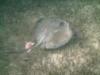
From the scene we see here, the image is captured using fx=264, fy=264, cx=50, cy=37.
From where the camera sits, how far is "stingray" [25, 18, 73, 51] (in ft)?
15.3

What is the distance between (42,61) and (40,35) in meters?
0.52

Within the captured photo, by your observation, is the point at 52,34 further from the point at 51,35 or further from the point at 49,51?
the point at 49,51

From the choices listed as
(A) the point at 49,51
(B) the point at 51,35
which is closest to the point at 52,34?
(B) the point at 51,35

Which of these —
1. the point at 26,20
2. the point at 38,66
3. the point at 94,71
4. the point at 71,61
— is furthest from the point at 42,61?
the point at 26,20

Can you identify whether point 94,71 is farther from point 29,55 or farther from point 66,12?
point 66,12

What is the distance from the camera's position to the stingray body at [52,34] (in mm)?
4648

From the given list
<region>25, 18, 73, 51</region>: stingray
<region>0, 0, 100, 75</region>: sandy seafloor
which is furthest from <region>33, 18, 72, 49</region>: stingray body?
<region>0, 0, 100, 75</region>: sandy seafloor

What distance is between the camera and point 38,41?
4.75 meters

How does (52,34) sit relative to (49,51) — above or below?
above

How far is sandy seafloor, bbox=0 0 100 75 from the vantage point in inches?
173

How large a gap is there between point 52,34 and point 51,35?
0.03m

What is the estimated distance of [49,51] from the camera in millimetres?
4684

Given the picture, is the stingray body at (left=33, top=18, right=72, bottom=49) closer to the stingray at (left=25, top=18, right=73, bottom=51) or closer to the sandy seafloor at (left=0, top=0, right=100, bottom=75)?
the stingray at (left=25, top=18, right=73, bottom=51)

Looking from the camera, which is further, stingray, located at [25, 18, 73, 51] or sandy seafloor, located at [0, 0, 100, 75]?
stingray, located at [25, 18, 73, 51]
